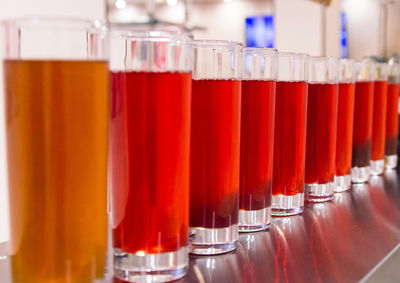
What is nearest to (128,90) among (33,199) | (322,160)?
(33,199)

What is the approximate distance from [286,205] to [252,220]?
0.11 metres

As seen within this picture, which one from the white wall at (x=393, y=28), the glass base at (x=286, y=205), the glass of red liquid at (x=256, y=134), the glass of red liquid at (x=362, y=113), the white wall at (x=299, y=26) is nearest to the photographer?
the glass of red liquid at (x=256, y=134)

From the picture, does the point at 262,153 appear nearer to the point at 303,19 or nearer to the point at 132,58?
the point at 132,58

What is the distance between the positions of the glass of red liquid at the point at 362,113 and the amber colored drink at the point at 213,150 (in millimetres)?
519

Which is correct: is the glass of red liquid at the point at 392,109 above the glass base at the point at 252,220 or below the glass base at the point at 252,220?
above

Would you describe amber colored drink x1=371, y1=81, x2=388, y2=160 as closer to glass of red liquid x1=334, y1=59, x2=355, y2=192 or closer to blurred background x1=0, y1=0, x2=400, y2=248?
glass of red liquid x1=334, y1=59, x2=355, y2=192

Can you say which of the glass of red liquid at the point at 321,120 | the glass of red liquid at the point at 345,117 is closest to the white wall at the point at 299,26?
the glass of red liquid at the point at 345,117

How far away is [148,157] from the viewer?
51 cm

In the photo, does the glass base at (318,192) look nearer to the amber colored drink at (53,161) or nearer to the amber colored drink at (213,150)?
the amber colored drink at (213,150)

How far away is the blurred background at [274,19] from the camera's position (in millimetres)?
2506

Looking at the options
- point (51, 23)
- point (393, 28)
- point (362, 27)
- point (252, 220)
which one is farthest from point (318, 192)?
point (362, 27)

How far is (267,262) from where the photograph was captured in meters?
0.60

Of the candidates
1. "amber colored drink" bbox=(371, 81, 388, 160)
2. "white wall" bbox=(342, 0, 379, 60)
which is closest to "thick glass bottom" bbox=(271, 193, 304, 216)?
"amber colored drink" bbox=(371, 81, 388, 160)

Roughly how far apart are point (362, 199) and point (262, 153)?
1.14 ft
